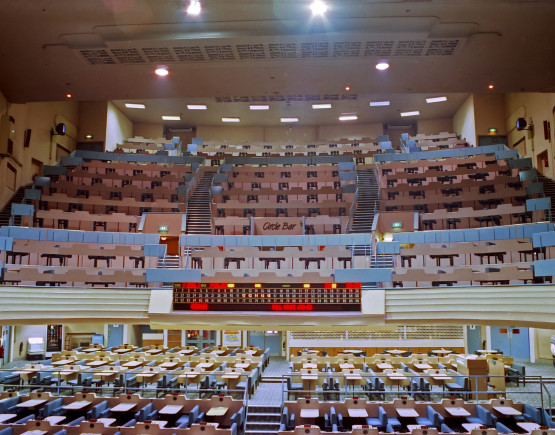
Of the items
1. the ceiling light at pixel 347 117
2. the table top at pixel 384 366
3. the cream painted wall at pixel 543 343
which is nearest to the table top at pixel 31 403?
the table top at pixel 384 366

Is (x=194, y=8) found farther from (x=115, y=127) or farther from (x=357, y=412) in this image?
(x=115, y=127)

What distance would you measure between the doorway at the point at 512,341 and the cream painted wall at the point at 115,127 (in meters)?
21.3

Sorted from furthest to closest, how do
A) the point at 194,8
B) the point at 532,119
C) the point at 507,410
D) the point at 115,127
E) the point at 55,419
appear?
the point at 115,127, the point at 532,119, the point at 194,8, the point at 507,410, the point at 55,419

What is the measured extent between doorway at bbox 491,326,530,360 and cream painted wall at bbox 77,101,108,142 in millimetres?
21663

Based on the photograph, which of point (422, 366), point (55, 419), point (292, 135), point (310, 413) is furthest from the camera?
point (292, 135)

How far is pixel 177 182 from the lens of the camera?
23125 millimetres

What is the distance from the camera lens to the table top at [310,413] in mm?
9344

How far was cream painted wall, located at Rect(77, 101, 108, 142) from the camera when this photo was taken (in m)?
26.3

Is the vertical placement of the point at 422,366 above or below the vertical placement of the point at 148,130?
below

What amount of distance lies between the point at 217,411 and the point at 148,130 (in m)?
24.2

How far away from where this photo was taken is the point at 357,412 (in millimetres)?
9594

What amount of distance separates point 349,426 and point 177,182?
15.7m

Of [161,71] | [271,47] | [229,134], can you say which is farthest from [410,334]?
[229,134]

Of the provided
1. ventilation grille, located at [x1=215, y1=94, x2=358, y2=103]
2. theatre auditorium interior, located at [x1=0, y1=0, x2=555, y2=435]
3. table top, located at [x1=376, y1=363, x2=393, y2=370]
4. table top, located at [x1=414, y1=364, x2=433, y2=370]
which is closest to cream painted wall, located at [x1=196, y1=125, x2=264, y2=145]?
ventilation grille, located at [x1=215, y1=94, x2=358, y2=103]
